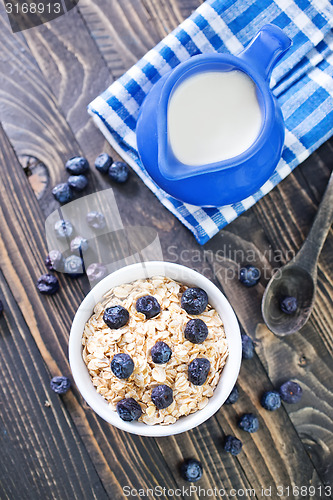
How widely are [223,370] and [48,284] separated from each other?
0.38 m

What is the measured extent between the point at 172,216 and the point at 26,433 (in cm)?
53

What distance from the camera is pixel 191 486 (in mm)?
981

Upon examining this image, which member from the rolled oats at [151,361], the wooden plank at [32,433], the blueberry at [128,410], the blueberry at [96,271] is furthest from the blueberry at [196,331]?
the wooden plank at [32,433]

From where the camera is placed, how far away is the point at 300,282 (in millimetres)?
972

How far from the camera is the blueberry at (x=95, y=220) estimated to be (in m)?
0.95

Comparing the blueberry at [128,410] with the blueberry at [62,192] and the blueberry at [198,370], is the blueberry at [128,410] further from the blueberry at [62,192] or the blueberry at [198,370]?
the blueberry at [62,192]

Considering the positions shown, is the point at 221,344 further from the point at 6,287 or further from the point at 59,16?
the point at 59,16

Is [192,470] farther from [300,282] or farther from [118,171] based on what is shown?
[118,171]

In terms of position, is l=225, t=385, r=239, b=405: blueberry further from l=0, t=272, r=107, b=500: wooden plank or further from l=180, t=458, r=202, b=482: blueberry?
l=0, t=272, r=107, b=500: wooden plank

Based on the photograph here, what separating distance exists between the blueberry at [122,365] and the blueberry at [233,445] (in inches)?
12.7

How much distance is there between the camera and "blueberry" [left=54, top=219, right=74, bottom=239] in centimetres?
95

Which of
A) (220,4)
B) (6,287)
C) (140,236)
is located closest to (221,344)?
(140,236)

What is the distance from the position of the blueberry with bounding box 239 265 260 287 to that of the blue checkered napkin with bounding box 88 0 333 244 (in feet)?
0.33

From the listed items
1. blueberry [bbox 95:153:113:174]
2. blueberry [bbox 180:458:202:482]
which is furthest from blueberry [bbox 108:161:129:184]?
blueberry [bbox 180:458:202:482]
